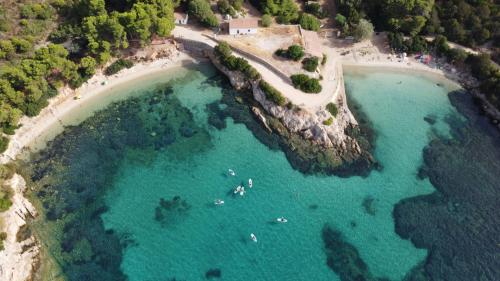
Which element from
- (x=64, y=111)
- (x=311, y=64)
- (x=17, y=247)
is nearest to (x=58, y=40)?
(x=64, y=111)

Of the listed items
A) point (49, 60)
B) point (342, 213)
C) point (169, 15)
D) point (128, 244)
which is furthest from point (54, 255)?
point (169, 15)

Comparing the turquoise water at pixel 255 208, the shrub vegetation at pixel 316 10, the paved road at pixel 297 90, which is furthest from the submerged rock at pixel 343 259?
the shrub vegetation at pixel 316 10

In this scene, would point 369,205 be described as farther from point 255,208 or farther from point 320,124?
point 255,208

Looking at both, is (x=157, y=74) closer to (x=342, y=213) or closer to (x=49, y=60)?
(x=49, y=60)

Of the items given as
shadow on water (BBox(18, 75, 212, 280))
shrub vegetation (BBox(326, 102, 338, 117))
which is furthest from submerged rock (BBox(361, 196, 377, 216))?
shadow on water (BBox(18, 75, 212, 280))

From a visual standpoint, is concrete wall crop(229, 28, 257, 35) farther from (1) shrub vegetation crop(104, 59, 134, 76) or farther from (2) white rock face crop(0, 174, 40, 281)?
(2) white rock face crop(0, 174, 40, 281)
